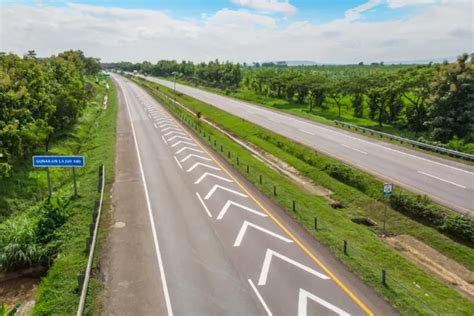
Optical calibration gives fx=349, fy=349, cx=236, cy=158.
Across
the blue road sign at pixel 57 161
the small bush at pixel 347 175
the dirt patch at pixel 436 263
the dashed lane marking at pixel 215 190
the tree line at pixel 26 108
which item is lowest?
the dirt patch at pixel 436 263

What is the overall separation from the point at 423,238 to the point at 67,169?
30.2 metres

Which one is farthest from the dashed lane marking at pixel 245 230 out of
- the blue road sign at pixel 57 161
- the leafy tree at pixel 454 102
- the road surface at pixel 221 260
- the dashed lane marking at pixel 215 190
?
the leafy tree at pixel 454 102

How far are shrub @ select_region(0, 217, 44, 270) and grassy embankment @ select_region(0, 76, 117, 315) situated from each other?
64 cm

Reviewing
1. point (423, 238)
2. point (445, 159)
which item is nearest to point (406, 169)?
point (445, 159)

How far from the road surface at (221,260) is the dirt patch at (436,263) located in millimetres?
5451

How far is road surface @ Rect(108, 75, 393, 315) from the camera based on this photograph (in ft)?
42.9

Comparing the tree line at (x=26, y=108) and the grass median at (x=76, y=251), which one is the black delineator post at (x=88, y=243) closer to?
the grass median at (x=76, y=251)

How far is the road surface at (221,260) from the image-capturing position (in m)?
13.1

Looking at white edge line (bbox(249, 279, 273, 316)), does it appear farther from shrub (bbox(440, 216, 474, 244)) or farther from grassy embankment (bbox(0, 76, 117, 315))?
shrub (bbox(440, 216, 474, 244))

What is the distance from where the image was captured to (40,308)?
42.1 feet

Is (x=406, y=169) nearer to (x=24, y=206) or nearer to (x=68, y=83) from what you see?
(x=24, y=206)

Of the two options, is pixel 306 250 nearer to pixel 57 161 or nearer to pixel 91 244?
pixel 91 244

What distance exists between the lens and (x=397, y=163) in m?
32.3

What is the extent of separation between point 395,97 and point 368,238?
52.3 meters
